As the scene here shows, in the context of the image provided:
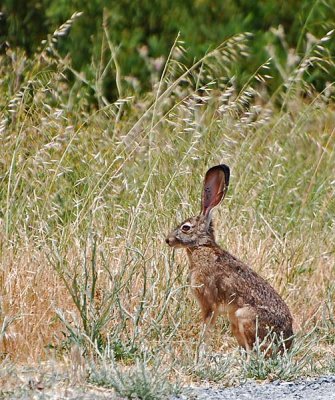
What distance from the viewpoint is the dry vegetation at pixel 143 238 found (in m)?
6.60

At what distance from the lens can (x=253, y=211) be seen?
28.3 feet

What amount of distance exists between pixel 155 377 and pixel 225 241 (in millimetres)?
2270

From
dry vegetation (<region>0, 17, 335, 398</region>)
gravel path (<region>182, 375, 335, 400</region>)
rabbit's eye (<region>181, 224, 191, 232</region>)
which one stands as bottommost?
gravel path (<region>182, 375, 335, 400</region>)

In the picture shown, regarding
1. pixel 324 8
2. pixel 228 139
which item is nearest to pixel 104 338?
pixel 228 139

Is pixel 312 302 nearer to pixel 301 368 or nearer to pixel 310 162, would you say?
pixel 301 368

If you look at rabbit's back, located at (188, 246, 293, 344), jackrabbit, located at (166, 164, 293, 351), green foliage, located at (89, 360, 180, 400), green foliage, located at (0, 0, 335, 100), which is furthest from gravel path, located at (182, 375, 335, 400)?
green foliage, located at (0, 0, 335, 100)

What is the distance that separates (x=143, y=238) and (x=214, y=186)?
62cm

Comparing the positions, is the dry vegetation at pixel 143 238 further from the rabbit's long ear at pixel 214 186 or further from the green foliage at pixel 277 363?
the rabbit's long ear at pixel 214 186

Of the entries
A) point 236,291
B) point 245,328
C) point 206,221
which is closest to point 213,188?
point 206,221

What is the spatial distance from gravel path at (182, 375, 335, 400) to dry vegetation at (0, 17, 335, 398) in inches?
3.8

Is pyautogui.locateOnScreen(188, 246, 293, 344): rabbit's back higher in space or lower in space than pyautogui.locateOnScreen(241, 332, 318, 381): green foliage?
higher

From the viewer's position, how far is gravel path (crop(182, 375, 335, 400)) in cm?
614

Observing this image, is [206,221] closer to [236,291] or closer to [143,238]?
[143,238]

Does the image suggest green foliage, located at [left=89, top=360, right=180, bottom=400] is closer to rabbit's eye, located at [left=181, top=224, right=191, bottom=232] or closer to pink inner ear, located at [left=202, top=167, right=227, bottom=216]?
rabbit's eye, located at [left=181, top=224, right=191, bottom=232]
